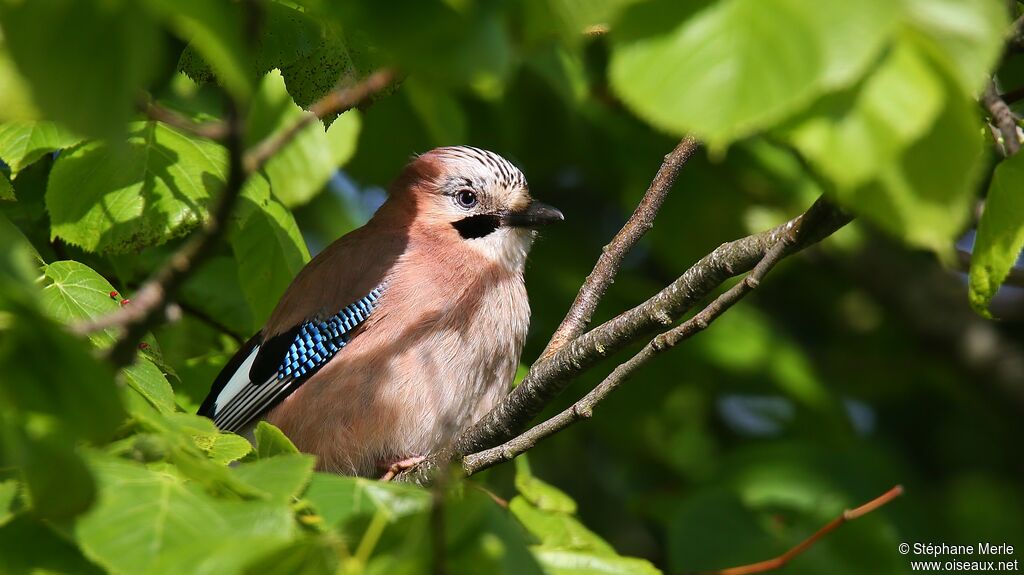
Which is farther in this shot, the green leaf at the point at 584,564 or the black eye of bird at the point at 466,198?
the black eye of bird at the point at 466,198

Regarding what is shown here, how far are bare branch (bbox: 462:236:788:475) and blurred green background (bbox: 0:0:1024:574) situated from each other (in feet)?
0.39

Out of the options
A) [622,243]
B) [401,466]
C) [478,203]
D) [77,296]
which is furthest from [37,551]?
[478,203]

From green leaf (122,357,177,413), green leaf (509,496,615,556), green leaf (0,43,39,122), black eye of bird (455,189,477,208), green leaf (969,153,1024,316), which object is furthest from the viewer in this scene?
black eye of bird (455,189,477,208)

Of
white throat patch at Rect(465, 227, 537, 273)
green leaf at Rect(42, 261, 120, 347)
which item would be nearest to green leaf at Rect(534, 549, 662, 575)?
green leaf at Rect(42, 261, 120, 347)

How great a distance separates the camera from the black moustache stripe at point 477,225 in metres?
3.86

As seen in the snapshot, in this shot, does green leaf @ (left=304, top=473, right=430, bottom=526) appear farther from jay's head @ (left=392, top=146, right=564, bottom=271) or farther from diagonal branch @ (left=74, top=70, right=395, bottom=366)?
jay's head @ (left=392, top=146, right=564, bottom=271)

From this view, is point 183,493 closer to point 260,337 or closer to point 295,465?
point 295,465

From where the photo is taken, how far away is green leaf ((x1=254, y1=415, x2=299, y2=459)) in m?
1.85

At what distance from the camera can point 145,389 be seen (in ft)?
6.36

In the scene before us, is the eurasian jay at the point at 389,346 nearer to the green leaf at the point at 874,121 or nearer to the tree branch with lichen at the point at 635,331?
the tree branch with lichen at the point at 635,331

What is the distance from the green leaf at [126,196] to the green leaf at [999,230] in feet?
5.58

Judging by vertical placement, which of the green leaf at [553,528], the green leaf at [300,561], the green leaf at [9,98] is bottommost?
the green leaf at [553,528]

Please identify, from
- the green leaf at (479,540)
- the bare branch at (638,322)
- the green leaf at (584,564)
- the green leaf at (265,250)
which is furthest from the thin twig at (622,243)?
the green leaf at (479,540)

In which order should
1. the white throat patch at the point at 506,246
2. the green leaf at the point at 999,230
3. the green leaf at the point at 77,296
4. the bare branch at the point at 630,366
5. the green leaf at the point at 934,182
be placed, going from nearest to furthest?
the green leaf at the point at 934,182, the green leaf at the point at 999,230, the bare branch at the point at 630,366, the green leaf at the point at 77,296, the white throat patch at the point at 506,246
